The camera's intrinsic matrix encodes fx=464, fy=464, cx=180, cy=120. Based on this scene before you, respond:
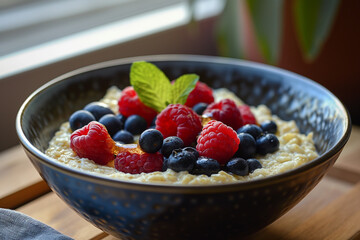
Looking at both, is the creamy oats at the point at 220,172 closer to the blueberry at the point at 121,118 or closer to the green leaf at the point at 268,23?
the blueberry at the point at 121,118

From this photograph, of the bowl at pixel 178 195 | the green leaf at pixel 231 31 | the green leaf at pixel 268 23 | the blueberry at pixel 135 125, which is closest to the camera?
the bowl at pixel 178 195

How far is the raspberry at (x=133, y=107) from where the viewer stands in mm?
1036

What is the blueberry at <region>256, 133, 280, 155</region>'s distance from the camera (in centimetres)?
91

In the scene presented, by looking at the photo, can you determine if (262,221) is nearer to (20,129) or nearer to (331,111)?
(331,111)

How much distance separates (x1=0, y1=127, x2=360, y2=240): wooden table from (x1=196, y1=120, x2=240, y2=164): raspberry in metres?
0.19

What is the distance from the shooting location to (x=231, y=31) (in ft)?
5.58

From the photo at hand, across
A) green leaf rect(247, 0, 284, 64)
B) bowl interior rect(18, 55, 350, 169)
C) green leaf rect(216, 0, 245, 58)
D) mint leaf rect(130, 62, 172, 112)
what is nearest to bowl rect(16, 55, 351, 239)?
bowl interior rect(18, 55, 350, 169)

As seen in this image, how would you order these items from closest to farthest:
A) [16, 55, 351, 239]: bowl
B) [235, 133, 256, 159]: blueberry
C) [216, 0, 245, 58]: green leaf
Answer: [16, 55, 351, 239]: bowl
[235, 133, 256, 159]: blueberry
[216, 0, 245, 58]: green leaf

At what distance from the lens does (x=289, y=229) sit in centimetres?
95

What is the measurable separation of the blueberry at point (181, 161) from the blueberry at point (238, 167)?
70mm

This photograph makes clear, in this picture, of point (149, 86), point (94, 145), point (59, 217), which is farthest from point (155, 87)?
point (59, 217)

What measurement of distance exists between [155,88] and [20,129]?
31 centimetres

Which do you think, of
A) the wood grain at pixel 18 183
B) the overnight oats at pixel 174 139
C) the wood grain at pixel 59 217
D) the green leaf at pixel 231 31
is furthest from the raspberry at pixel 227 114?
the green leaf at pixel 231 31

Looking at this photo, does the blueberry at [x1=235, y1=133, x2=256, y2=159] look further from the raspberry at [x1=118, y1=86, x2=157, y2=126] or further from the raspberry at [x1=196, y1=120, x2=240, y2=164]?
the raspberry at [x1=118, y1=86, x2=157, y2=126]
